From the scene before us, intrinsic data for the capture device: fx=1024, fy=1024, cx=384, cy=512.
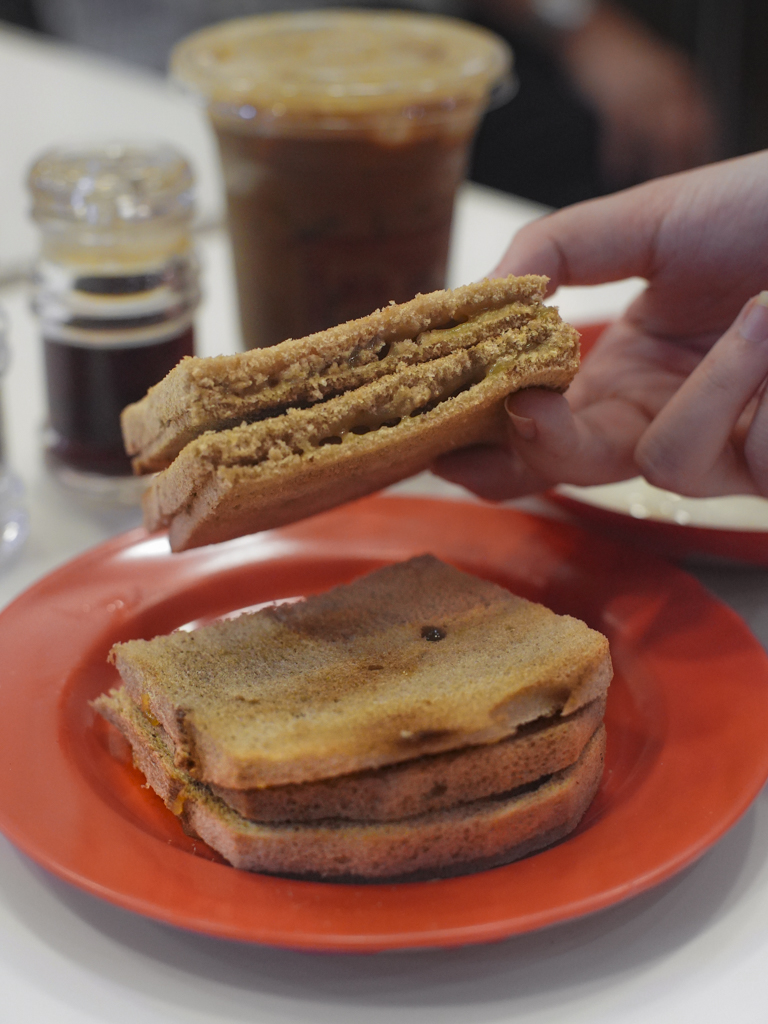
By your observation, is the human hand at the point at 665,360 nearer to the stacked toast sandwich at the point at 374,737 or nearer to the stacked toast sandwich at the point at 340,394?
the stacked toast sandwich at the point at 340,394

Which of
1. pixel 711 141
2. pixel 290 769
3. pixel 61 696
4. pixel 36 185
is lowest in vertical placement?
pixel 711 141

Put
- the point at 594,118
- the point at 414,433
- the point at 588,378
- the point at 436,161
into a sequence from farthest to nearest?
the point at 594,118 → the point at 436,161 → the point at 588,378 → the point at 414,433

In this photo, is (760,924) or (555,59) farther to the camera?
(555,59)

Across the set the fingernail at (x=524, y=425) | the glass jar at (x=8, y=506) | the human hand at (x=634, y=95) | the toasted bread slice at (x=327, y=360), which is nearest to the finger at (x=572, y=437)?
the fingernail at (x=524, y=425)

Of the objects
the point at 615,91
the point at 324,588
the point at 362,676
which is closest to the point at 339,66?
the point at 324,588

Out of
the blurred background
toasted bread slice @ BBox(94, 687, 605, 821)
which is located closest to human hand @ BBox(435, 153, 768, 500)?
toasted bread slice @ BBox(94, 687, 605, 821)

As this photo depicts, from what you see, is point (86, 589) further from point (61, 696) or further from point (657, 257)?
point (657, 257)

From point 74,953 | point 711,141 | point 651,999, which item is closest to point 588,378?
point 651,999

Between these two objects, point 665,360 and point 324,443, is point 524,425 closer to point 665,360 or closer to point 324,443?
point 324,443
